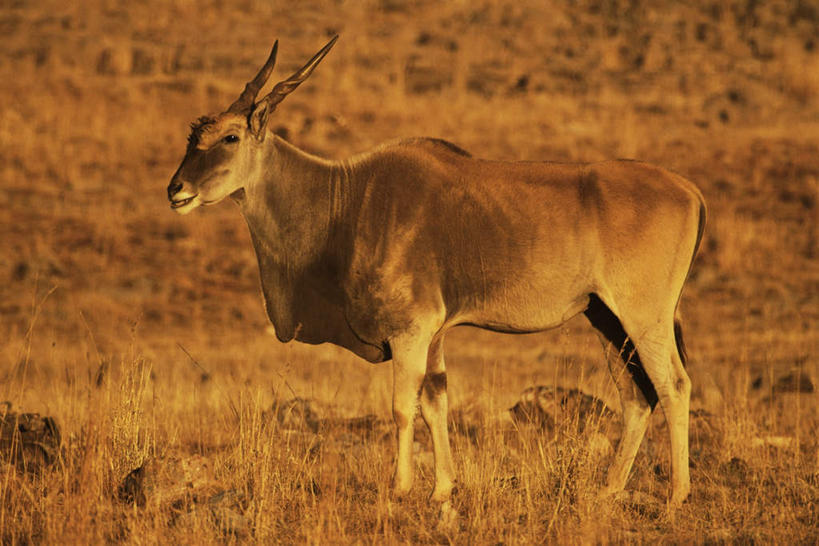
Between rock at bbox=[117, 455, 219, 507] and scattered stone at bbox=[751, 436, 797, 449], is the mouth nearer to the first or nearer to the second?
rock at bbox=[117, 455, 219, 507]

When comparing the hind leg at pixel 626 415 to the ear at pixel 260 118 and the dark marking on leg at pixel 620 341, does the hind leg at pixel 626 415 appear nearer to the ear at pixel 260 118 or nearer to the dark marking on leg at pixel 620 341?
the dark marking on leg at pixel 620 341

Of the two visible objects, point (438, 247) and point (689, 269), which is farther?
point (689, 269)

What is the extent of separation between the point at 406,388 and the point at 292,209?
→ 1.43 meters

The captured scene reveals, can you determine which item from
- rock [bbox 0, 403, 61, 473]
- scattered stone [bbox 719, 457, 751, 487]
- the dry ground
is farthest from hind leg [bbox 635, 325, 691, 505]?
rock [bbox 0, 403, 61, 473]

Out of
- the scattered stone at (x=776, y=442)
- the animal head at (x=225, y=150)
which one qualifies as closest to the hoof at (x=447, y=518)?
the animal head at (x=225, y=150)

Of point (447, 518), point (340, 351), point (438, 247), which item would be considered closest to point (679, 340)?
point (438, 247)

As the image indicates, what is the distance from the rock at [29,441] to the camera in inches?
316

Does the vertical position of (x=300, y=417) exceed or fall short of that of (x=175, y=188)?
it falls short

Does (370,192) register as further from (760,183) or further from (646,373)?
(760,183)

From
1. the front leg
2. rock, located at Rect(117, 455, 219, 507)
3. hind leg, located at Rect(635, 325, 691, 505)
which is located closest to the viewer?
rock, located at Rect(117, 455, 219, 507)

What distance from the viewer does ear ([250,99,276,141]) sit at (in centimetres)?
796

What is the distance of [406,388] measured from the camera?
25.0 feet

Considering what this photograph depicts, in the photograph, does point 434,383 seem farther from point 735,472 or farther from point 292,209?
point 735,472

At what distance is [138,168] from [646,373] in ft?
49.1
